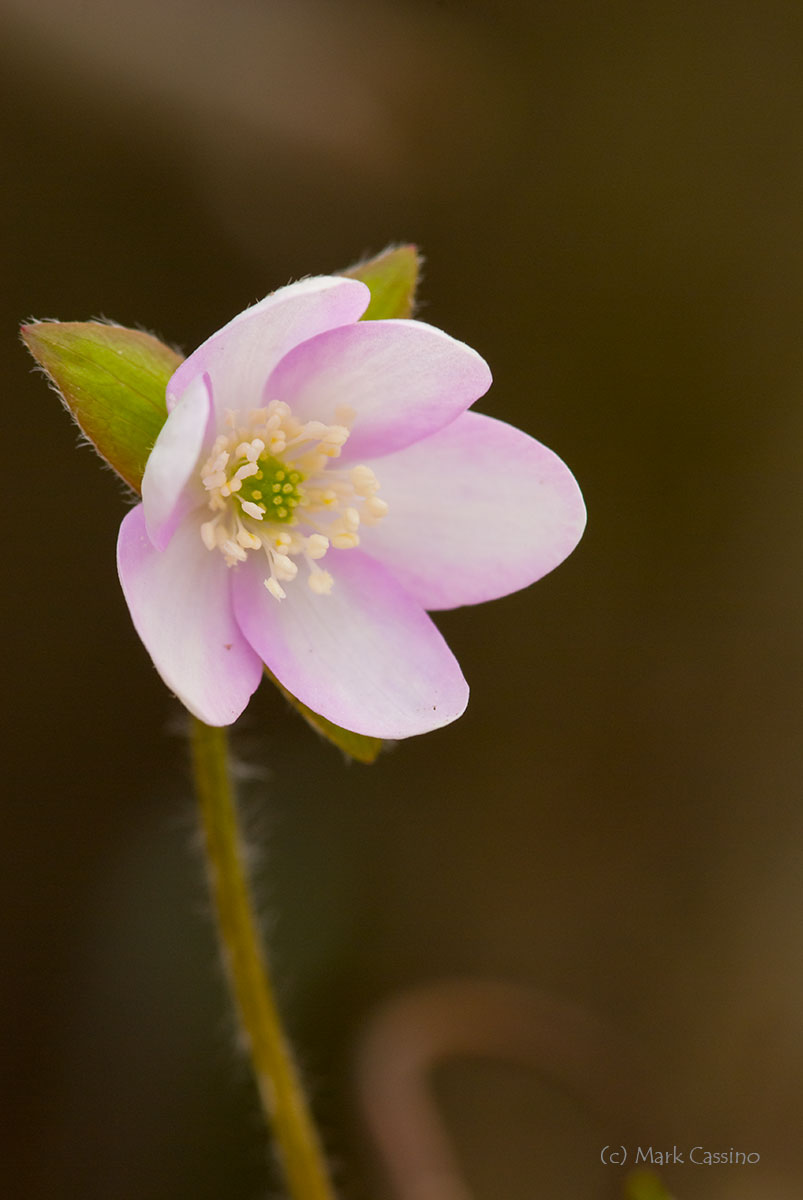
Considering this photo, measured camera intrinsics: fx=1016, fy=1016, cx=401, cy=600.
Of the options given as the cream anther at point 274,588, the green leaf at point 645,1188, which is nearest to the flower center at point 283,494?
the cream anther at point 274,588

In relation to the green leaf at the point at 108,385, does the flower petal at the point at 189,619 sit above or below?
below

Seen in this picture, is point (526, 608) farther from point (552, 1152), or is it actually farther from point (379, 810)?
point (552, 1152)

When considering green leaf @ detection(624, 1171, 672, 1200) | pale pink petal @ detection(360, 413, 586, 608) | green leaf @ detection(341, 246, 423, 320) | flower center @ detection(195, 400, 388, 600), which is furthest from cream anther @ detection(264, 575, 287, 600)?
green leaf @ detection(624, 1171, 672, 1200)

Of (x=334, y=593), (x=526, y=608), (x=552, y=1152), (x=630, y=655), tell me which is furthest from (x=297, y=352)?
(x=552, y=1152)

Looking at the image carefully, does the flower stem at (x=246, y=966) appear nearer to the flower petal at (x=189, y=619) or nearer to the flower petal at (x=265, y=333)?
the flower petal at (x=189, y=619)

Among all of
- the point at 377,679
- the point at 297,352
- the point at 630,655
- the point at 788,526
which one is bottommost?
the point at 377,679

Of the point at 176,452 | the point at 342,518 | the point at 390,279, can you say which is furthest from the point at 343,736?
the point at 390,279
